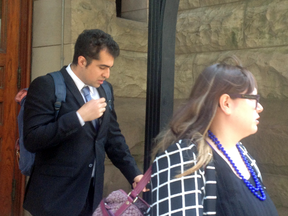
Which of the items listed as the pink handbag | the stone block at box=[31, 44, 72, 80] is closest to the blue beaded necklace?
the pink handbag

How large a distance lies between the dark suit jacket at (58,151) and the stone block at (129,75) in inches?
66.5

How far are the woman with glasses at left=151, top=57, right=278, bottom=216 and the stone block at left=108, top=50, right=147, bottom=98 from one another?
251 centimetres

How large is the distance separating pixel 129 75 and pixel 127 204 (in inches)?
109

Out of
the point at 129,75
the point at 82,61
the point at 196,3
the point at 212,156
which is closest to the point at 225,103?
the point at 212,156

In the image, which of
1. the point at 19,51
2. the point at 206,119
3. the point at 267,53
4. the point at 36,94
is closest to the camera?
the point at 206,119

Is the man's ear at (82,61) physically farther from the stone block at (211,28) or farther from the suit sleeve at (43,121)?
the stone block at (211,28)

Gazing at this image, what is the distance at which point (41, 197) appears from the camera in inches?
92.4

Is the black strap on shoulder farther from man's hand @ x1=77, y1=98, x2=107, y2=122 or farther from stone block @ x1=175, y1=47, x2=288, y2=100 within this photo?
stone block @ x1=175, y1=47, x2=288, y2=100

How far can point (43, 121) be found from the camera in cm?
227

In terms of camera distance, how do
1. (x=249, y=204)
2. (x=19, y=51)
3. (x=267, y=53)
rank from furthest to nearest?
(x=19, y=51) < (x=267, y=53) < (x=249, y=204)

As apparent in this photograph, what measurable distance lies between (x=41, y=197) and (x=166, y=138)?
1083 millimetres

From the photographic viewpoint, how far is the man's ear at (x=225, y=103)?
160 centimetres

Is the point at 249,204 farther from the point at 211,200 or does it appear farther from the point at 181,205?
the point at 181,205

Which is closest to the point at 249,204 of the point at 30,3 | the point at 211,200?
the point at 211,200
